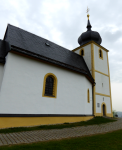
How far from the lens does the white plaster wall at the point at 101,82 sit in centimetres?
1454

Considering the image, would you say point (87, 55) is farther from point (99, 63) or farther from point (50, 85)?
point (50, 85)

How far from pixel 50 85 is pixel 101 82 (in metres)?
8.43

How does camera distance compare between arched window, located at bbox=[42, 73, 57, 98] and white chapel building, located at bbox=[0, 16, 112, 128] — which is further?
arched window, located at bbox=[42, 73, 57, 98]

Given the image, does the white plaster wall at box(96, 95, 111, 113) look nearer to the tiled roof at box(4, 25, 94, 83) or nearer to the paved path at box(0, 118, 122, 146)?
the tiled roof at box(4, 25, 94, 83)

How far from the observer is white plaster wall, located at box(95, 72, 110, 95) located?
47.7 ft

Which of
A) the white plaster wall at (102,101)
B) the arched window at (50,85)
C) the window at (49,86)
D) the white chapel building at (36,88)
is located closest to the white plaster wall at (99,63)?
the white chapel building at (36,88)

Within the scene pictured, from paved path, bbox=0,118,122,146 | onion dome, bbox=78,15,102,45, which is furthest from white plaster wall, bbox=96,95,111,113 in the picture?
onion dome, bbox=78,15,102,45

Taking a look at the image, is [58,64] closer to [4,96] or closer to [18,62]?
[18,62]

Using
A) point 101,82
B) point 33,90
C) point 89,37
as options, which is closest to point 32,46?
point 33,90

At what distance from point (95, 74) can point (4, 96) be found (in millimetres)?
10983

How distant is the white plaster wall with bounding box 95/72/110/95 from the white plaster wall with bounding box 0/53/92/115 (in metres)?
4.62

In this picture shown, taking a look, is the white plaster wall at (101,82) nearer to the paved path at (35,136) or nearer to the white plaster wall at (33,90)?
the white plaster wall at (33,90)

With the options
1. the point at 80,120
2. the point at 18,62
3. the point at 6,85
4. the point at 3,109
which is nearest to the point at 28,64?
the point at 18,62

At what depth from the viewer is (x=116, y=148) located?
392cm
